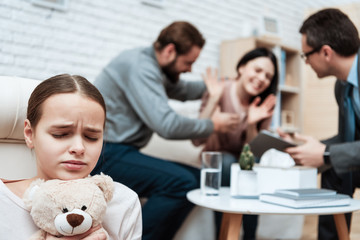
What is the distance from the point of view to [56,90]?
2.94ft

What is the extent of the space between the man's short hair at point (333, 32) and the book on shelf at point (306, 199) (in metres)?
0.76

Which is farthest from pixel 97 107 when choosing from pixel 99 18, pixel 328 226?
pixel 99 18

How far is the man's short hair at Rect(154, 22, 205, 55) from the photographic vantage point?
197 centimetres

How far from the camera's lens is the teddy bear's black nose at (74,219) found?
0.76m

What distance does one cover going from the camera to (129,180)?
68.6 inches

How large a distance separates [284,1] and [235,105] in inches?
81.9

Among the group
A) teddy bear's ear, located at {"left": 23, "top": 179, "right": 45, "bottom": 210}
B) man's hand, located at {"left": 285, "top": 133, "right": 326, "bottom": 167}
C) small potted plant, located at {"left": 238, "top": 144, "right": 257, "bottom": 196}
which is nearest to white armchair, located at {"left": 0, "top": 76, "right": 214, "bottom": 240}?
Result: teddy bear's ear, located at {"left": 23, "top": 179, "right": 45, "bottom": 210}

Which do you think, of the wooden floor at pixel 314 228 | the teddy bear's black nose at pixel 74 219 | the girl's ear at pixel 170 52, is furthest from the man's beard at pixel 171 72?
the teddy bear's black nose at pixel 74 219

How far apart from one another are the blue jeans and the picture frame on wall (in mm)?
1002

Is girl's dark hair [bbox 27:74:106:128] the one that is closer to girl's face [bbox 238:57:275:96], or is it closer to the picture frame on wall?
the picture frame on wall

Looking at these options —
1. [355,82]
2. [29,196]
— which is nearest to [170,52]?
[355,82]

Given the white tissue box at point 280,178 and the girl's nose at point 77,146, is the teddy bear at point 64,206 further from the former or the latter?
the white tissue box at point 280,178

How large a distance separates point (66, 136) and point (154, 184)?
3.06 ft

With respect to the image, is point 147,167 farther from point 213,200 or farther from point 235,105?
point 235,105
